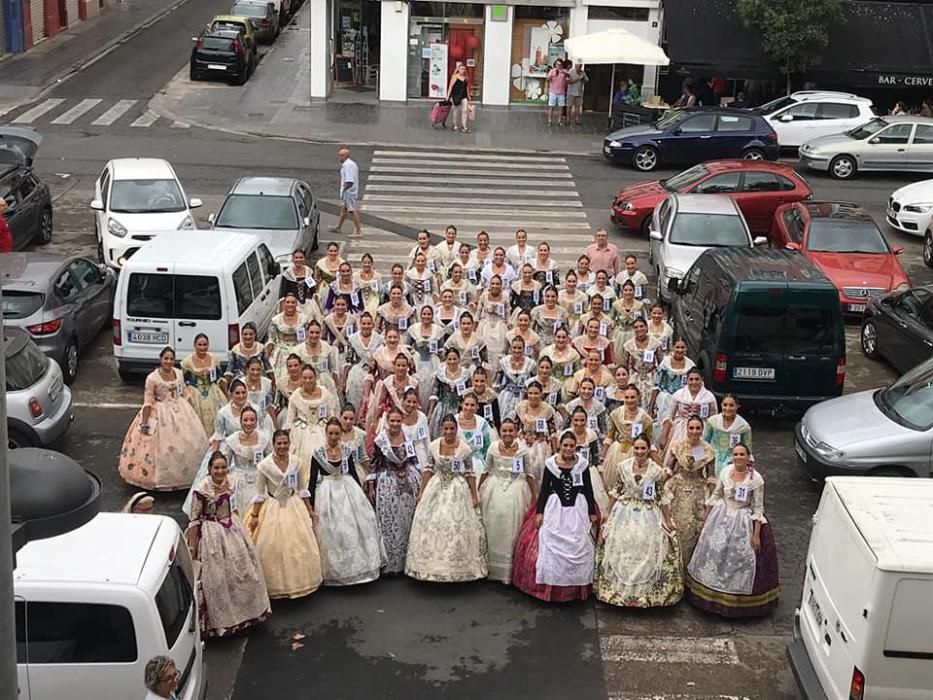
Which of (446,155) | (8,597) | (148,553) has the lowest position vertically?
(446,155)

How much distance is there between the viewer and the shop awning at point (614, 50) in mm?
32406

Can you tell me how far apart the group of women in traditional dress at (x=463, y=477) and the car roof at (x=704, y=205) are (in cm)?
716

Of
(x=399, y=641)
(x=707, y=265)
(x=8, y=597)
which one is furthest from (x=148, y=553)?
(x=707, y=265)

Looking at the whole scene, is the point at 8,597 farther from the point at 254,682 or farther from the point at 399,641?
the point at 399,641

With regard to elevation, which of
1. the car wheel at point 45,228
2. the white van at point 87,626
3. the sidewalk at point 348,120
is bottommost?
the sidewalk at point 348,120

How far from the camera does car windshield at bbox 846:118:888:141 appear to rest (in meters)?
29.3

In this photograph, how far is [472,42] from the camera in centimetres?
3591

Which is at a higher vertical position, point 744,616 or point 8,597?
point 8,597

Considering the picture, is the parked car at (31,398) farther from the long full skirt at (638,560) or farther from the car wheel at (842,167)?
the car wheel at (842,167)

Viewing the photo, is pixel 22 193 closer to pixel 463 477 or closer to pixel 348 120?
pixel 463 477

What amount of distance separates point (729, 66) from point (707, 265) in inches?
757

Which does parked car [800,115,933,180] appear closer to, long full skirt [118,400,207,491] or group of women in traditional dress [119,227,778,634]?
group of women in traditional dress [119,227,778,634]

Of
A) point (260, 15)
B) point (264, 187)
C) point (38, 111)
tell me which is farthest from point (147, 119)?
point (264, 187)

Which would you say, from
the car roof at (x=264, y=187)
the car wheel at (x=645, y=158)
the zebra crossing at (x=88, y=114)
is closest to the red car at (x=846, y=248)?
the car roof at (x=264, y=187)
